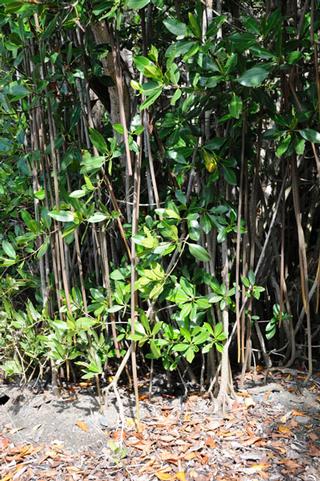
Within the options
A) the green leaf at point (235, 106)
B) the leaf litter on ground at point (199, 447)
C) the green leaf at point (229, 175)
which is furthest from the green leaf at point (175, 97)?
the leaf litter on ground at point (199, 447)

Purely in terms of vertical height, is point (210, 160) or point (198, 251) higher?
point (210, 160)

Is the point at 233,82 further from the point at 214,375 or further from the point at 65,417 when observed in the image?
the point at 65,417

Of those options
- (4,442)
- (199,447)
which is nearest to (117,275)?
(199,447)

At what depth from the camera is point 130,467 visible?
1653mm

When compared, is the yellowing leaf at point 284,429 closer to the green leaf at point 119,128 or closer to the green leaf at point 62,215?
the green leaf at point 62,215

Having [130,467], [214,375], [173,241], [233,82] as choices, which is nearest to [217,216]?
[173,241]

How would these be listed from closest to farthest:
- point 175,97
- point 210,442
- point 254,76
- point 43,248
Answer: point 254,76, point 175,97, point 210,442, point 43,248

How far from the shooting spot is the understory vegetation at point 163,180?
1503mm

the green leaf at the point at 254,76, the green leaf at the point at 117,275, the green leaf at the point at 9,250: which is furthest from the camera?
the green leaf at the point at 9,250

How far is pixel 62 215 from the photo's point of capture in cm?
168

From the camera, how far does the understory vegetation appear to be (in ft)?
4.93

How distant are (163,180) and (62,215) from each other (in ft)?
1.37

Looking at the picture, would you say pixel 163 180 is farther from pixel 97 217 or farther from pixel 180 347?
pixel 180 347

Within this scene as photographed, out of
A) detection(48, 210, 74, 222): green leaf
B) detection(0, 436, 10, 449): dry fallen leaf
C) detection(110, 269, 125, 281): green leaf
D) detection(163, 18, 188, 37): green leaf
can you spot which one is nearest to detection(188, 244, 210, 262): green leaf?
detection(110, 269, 125, 281): green leaf
